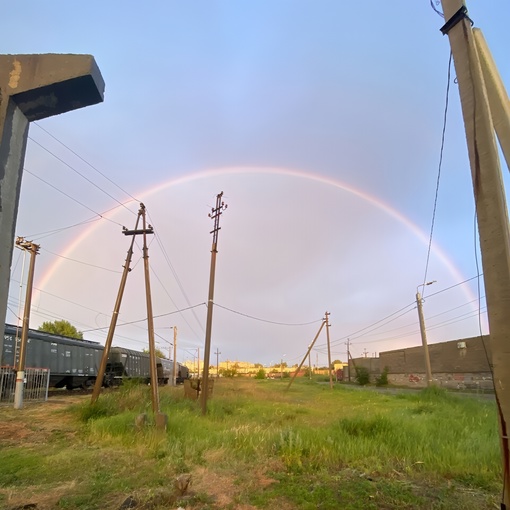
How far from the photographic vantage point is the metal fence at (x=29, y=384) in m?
20.8

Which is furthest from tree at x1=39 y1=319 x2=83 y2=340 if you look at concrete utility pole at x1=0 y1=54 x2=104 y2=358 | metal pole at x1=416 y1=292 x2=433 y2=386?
concrete utility pole at x1=0 y1=54 x2=104 y2=358

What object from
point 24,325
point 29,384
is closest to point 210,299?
point 24,325

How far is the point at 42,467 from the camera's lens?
6906 millimetres

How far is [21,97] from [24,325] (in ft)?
58.0

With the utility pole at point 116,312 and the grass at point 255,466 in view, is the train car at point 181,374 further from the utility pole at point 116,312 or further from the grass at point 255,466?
the grass at point 255,466

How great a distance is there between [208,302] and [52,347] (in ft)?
46.7

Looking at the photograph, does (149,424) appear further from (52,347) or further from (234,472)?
(52,347)

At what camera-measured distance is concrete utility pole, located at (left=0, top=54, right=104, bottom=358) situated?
310 cm

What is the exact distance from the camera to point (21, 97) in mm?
3299

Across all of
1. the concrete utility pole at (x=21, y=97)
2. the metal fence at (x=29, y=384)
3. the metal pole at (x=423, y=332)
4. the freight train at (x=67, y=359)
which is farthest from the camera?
the metal pole at (x=423, y=332)

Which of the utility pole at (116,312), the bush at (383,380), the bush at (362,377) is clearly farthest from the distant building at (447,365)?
the utility pole at (116,312)

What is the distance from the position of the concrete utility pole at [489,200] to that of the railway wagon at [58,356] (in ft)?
74.1

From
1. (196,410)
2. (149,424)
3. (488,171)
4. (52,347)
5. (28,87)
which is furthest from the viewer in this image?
(52,347)

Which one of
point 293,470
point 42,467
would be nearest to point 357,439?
point 293,470
